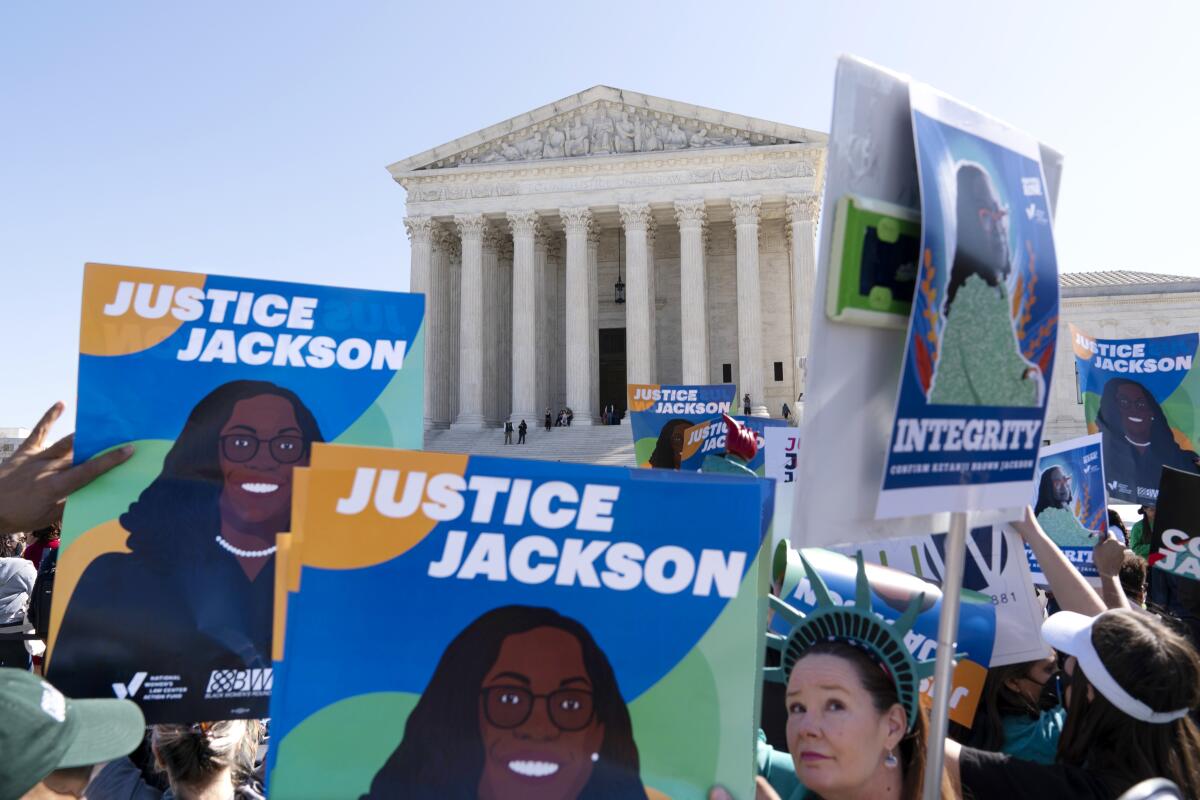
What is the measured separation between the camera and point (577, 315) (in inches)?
1507

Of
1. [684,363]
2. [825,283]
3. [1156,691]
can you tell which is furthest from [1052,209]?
[684,363]

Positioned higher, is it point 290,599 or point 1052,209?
point 1052,209

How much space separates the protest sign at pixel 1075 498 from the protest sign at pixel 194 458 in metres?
5.51

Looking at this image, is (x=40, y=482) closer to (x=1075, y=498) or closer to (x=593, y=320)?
(x=1075, y=498)

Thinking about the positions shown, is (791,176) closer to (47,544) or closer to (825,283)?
(47,544)

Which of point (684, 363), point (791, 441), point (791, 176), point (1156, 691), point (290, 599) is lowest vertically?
point (1156, 691)

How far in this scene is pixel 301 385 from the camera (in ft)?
11.0

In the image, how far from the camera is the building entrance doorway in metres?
43.2

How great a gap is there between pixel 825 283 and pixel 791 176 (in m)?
37.4

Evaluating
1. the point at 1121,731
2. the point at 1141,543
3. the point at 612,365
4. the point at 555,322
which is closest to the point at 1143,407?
the point at 1141,543

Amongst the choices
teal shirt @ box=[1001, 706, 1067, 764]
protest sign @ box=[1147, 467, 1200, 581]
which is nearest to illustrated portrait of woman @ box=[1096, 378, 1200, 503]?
protest sign @ box=[1147, 467, 1200, 581]

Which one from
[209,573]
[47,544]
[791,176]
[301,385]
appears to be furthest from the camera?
[791,176]

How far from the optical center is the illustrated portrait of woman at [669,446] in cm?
1006

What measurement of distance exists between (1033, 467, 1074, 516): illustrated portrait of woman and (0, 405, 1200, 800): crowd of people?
12.2ft
